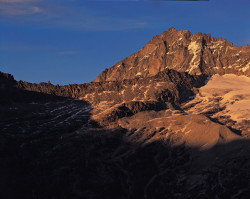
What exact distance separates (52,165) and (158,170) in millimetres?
51131

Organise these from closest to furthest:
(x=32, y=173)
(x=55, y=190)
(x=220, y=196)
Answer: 1. (x=220, y=196)
2. (x=55, y=190)
3. (x=32, y=173)

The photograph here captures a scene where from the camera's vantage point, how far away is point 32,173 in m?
186

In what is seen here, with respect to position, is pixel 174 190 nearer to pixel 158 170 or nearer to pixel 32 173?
pixel 158 170

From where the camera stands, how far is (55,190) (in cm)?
17412

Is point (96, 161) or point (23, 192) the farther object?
point (96, 161)

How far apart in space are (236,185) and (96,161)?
6789 cm

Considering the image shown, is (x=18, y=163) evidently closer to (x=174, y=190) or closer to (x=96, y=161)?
(x=96, y=161)

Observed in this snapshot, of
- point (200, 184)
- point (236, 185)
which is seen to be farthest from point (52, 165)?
point (236, 185)

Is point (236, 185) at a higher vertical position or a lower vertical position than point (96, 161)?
lower

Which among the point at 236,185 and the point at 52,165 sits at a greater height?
the point at 52,165

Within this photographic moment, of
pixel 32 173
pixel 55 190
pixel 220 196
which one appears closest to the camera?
pixel 220 196

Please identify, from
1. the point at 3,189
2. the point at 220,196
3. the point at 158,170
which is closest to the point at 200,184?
the point at 220,196

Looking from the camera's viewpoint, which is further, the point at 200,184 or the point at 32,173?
the point at 32,173

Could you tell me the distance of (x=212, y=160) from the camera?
18325 centimetres
